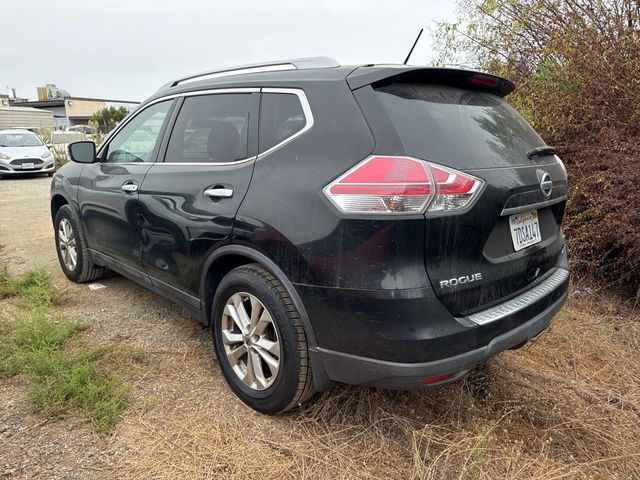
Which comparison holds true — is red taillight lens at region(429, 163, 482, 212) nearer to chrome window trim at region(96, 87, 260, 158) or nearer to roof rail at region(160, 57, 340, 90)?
roof rail at region(160, 57, 340, 90)

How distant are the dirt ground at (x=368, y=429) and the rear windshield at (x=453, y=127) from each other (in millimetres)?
1309

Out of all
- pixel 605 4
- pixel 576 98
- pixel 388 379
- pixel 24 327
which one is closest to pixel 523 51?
pixel 605 4

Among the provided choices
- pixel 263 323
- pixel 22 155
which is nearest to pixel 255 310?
pixel 263 323

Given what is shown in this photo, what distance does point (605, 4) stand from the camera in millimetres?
4324

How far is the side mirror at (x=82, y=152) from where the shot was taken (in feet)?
12.6

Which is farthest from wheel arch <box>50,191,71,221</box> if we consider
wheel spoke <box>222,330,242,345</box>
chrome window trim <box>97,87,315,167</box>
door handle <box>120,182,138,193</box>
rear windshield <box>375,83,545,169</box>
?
rear windshield <box>375,83,545,169</box>

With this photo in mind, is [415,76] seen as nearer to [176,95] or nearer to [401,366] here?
[401,366]

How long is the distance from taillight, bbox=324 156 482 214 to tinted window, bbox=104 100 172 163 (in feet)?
6.05

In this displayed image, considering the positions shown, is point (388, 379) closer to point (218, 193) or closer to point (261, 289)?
point (261, 289)

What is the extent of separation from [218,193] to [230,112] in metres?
0.54

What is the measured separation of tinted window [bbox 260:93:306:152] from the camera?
7.39 ft

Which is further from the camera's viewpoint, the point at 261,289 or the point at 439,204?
the point at 261,289

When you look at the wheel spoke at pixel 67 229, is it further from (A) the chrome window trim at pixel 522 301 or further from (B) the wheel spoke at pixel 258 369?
(A) the chrome window trim at pixel 522 301

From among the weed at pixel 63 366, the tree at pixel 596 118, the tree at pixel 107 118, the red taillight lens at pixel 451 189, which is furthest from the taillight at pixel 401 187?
the tree at pixel 107 118
